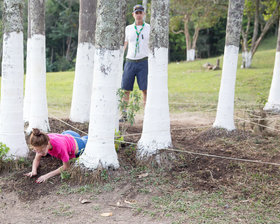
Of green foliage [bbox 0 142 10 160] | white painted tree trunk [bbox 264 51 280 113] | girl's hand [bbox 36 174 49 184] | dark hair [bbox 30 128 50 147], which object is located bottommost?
girl's hand [bbox 36 174 49 184]

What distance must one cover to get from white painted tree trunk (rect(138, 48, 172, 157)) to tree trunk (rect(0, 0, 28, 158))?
1901 mm

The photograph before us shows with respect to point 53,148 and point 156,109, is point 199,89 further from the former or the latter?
point 53,148

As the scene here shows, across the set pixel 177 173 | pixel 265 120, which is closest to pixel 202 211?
pixel 177 173

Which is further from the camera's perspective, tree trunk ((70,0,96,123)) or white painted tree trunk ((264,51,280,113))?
white painted tree trunk ((264,51,280,113))

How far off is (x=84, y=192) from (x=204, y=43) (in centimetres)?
4057

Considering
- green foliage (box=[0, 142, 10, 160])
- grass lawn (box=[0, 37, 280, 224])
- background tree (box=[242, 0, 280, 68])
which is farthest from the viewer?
background tree (box=[242, 0, 280, 68])

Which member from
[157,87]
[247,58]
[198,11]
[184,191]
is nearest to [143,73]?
[157,87]

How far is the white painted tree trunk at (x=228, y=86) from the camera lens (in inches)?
234

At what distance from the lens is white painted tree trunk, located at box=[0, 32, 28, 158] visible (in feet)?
14.8

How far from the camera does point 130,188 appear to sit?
402 centimetres

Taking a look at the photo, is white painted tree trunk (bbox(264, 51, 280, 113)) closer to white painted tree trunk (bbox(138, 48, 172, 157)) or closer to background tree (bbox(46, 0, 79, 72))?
white painted tree trunk (bbox(138, 48, 172, 157))

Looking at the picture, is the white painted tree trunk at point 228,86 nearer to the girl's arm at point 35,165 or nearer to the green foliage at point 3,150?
the girl's arm at point 35,165

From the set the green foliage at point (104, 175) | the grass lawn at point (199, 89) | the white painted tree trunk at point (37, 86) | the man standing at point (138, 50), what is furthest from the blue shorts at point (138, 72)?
the grass lawn at point (199, 89)

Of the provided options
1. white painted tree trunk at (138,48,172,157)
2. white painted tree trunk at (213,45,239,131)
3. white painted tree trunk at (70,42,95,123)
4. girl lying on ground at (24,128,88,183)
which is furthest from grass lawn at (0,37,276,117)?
white painted tree trunk at (138,48,172,157)
